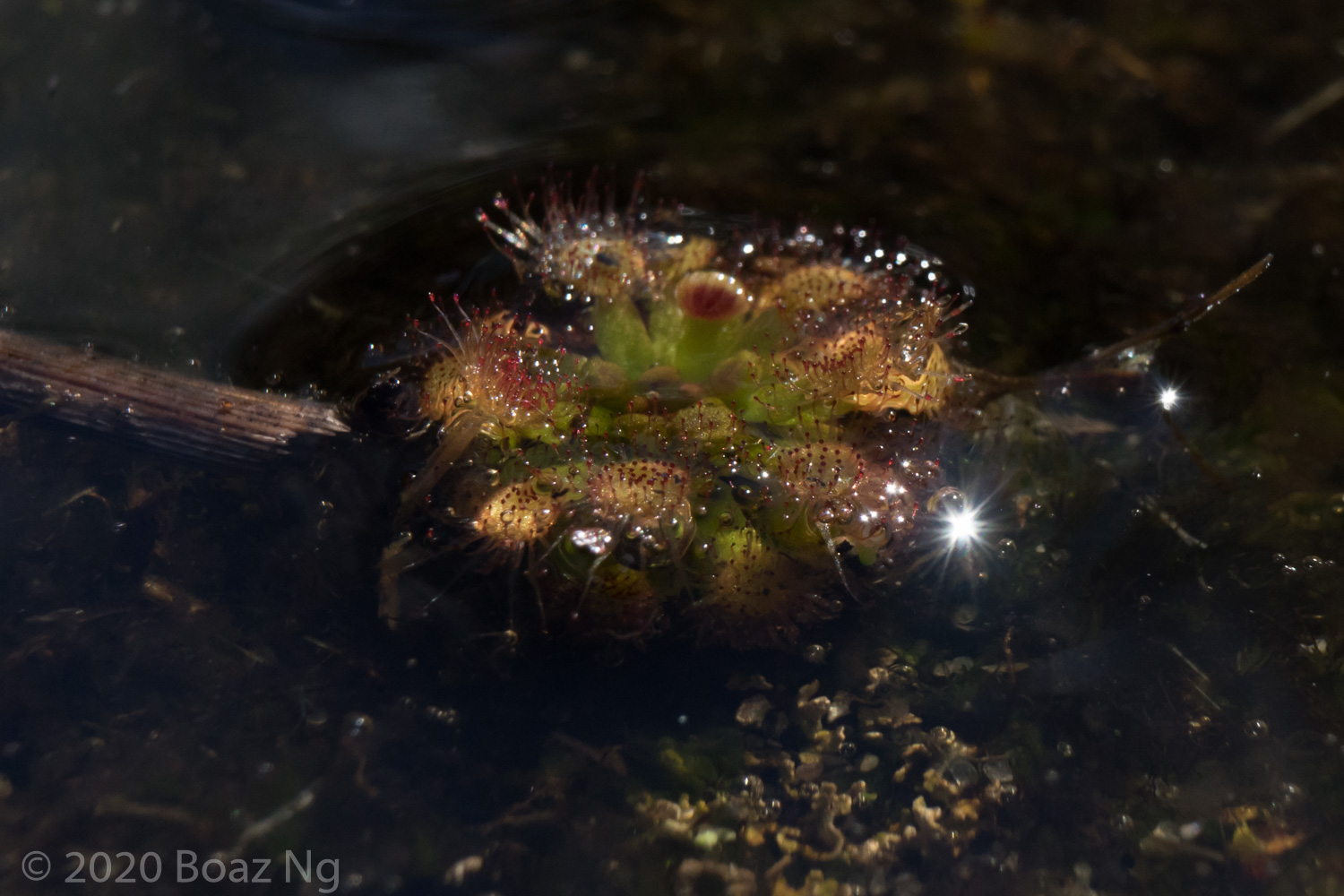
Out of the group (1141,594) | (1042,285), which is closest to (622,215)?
(1042,285)

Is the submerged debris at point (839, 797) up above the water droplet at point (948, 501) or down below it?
below

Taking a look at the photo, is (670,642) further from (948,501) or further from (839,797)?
(948,501)

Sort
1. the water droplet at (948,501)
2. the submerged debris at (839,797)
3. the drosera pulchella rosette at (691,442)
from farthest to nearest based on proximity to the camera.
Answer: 1. the water droplet at (948,501)
2. the drosera pulchella rosette at (691,442)
3. the submerged debris at (839,797)

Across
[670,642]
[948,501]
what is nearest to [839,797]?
[670,642]

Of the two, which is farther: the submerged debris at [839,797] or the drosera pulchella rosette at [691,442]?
the drosera pulchella rosette at [691,442]

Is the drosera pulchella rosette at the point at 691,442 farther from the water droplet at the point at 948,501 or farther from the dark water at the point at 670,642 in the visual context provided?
the dark water at the point at 670,642

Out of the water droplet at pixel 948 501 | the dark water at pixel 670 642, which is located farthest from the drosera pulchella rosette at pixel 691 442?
the dark water at pixel 670 642
